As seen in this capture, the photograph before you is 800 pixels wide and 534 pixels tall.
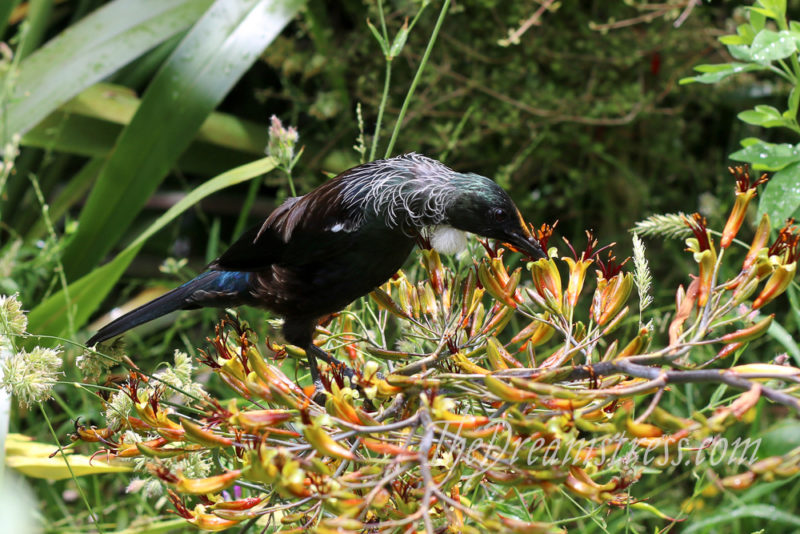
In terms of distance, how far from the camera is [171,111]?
172 centimetres

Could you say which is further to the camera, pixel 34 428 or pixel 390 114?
pixel 390 114

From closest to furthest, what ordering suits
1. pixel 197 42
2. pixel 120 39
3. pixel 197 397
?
pixel 197 397
pixel 197 42
pixel 120 39

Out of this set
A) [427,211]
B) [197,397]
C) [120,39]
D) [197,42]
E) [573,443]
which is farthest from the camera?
[120,39]

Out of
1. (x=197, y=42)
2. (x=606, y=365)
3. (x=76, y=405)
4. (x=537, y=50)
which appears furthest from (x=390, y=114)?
(x=606, y=365)

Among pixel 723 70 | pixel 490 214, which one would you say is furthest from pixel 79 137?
pixel 723 70

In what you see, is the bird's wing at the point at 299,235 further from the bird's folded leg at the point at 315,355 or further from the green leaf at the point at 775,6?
the green leaf at the point at 775,6

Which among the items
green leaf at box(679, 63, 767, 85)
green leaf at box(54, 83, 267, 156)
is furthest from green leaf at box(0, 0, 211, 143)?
green leaf at box(679, 63, 767, 85)

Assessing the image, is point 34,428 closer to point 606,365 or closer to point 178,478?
point 178,478

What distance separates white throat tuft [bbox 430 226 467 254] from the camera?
1.09 metres

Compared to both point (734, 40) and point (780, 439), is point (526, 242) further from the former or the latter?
point (780, 439)

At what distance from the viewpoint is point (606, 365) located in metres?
0.70

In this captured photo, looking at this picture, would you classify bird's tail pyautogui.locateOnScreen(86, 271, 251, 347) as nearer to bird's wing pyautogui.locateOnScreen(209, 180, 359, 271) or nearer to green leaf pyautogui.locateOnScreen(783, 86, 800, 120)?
bird's wing pyautogui.locateOnScreen(209, 180, 359, 271)

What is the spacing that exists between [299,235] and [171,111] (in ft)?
2.22

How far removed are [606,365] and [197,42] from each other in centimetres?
135
